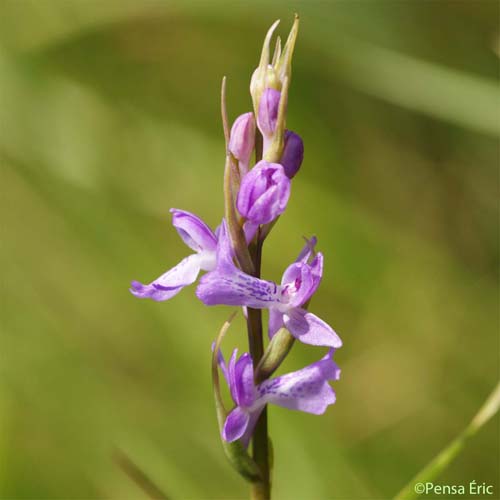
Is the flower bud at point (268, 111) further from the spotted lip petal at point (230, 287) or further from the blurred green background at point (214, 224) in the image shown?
the blurred green background at point (214, 224)

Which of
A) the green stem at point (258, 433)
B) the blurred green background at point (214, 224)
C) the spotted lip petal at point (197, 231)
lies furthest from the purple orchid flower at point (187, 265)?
the blurred green background at point (214, 224)

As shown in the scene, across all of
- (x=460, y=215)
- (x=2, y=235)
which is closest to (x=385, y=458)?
(x=460, y=215)

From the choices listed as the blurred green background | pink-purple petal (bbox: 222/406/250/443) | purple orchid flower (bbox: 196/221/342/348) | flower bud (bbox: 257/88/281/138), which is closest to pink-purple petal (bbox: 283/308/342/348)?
purple orchid flower (bbox: 196/221/342/348)

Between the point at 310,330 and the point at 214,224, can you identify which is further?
the point at 214,224

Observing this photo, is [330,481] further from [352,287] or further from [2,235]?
[2,235]

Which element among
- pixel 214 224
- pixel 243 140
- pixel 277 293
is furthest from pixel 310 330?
pixel 214 224

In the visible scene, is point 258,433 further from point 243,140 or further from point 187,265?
point 243,140
